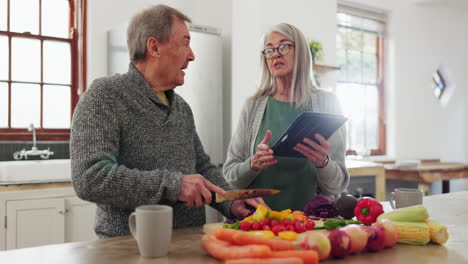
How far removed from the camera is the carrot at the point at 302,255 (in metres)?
0.86

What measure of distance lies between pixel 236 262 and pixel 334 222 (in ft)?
1.34

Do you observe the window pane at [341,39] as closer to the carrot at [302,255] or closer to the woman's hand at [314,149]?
the woman's hand at [314,149]

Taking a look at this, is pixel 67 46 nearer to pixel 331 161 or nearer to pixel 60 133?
pixel 60 133

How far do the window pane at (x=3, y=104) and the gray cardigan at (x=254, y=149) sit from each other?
7.56ft

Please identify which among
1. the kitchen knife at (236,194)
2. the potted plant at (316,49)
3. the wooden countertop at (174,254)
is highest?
the potted plant at (316,49)

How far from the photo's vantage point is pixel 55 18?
11.7ft

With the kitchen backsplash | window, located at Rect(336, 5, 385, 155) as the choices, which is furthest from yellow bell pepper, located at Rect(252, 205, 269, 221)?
window, located at Rect(336, 5, 385, 155)

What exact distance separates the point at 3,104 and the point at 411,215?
3.19 metres

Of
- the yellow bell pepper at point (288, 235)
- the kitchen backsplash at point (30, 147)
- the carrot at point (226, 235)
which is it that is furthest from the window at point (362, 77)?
the carrot at point (226, 235)

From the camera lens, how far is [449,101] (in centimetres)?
595

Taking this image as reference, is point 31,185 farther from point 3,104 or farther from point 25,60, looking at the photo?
point 25,60

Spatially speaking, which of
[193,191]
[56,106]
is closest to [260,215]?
[193,191]

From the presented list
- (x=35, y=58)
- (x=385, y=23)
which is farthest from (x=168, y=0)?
(x=385, y=23)

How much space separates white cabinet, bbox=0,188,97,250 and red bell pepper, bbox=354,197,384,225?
6.83 ft
